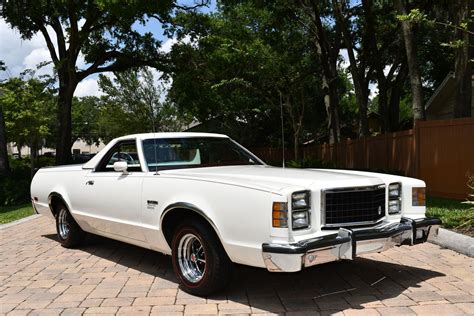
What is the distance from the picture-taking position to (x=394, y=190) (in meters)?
5.12

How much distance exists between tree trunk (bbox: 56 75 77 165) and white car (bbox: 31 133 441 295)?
15.0 m

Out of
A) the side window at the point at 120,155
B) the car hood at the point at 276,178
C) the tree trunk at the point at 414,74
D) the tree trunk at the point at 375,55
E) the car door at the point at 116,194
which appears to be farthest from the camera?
the tree trunk at the point at 375,55

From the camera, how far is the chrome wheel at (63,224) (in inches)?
297

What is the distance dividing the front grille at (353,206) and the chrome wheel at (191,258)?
1359mm

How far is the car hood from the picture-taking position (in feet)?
14.8

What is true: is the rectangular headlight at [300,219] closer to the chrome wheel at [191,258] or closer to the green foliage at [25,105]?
the chrome wheel at [191,258]

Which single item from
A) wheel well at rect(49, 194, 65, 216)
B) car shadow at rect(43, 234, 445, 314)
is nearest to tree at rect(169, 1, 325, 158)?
wheel well at rect(49, 194, 65, 216)

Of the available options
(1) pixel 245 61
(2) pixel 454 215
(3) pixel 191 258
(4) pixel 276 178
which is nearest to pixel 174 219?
(3) pixel 191 258

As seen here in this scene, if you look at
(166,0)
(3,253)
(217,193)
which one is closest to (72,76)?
(166,0)

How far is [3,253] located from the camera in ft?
24.5

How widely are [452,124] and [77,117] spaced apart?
75852 millimetres

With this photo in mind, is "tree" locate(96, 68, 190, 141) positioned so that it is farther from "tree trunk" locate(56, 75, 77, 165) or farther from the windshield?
the windshield

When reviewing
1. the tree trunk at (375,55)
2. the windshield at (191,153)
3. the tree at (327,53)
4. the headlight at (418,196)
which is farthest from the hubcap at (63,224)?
the tree trunk at (375,55)

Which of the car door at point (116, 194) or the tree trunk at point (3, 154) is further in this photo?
the tree trunk at point (3, 154)
